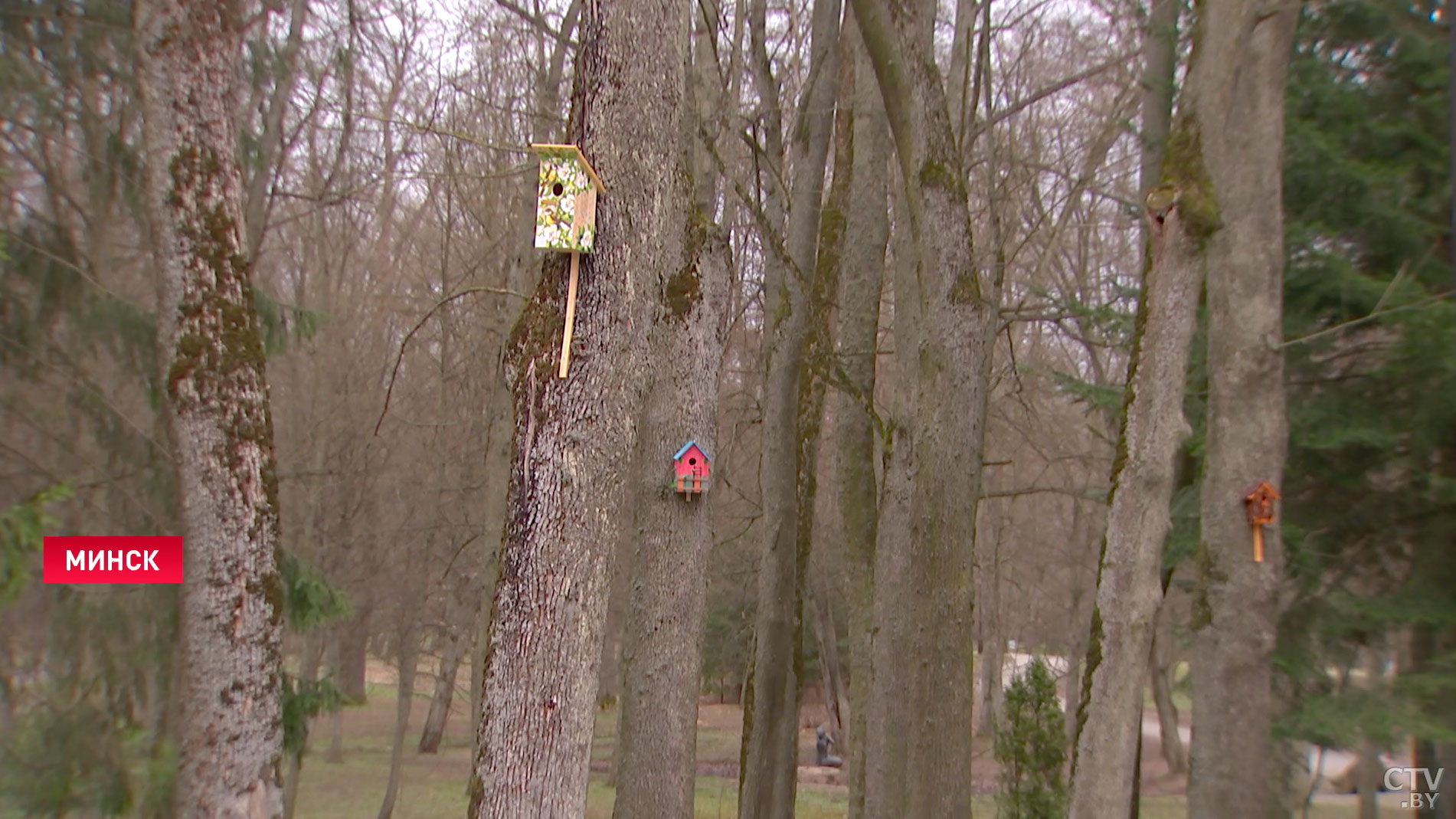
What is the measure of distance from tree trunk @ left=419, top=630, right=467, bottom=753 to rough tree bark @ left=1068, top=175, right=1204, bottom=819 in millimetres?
10116

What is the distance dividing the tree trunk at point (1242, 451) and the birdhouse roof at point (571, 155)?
4.07 meters

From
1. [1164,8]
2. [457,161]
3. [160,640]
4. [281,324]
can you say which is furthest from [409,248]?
[1164,8]

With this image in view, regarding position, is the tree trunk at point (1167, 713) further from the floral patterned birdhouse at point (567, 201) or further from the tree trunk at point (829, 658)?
the floral patterned birdhouse at point (567, 201)

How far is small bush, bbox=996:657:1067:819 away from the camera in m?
10.3

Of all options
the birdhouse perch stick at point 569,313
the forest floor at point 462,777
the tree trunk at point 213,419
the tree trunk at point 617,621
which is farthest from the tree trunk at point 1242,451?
the forest floor at point 462,777

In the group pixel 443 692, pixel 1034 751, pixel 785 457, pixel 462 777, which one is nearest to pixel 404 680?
pixel 443 692

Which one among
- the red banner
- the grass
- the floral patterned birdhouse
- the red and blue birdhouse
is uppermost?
the floral patterned birdhouse

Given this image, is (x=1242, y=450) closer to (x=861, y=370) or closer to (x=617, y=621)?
(x=861, y=370)

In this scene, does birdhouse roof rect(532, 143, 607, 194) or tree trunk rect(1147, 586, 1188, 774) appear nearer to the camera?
birdhouse roof rect(532, 143, 607, 194)

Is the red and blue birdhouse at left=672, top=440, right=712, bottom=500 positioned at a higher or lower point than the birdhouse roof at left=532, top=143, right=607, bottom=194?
lower

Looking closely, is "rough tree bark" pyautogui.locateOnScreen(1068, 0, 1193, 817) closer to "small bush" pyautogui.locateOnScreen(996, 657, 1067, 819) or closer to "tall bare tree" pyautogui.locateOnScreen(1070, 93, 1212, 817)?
"tall bare tree" pyautogui.locateOnScreen(1070, 93, 1212, 817)

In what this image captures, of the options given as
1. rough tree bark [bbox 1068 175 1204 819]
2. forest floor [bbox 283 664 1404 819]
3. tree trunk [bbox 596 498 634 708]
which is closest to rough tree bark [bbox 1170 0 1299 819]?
rough tree bark [bbox 1068 175 1204 819]

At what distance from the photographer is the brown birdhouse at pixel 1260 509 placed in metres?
6.45

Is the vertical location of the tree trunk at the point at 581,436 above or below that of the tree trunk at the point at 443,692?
above
